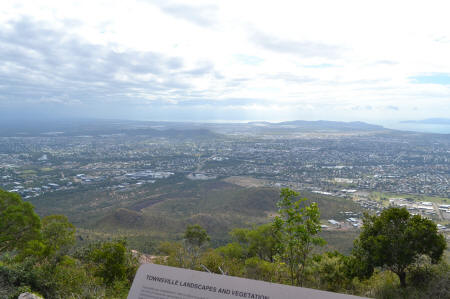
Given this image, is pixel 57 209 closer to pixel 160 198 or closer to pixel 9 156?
pixel 160 198

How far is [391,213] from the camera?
1079cm

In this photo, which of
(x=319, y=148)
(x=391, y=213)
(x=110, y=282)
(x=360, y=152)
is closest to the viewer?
(x=391, y=213)

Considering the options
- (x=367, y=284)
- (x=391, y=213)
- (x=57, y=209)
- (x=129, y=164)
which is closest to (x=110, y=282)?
(x=367, y=284)

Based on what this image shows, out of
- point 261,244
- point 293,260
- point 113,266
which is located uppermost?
point 293,260

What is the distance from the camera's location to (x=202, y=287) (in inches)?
179

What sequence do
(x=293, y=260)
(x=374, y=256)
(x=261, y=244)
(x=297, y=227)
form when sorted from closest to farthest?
1. (x=297, y=227)
2. (x=293, y=260)
3. (x=374, y=256)
4. (x=261, y=244)

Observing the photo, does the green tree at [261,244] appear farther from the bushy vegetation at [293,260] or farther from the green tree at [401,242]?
the green tree at [401,242]

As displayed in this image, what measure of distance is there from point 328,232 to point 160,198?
39324 millimetres

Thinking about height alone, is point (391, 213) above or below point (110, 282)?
above

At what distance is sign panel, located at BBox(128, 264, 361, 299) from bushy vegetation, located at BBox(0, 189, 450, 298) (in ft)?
12.2

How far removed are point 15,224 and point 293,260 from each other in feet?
44.5

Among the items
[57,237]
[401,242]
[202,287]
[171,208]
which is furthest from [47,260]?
[171,208]

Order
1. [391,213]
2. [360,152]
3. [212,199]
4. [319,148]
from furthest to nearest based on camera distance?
[319,148] < [360,152] < [212,199] < [391,213]

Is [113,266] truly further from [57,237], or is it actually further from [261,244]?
[261,244]
